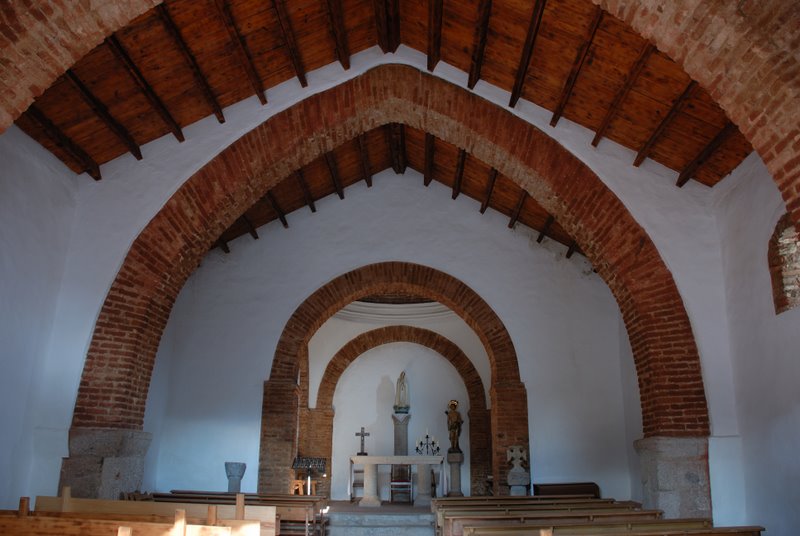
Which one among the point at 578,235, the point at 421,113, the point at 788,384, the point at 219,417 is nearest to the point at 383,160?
the point at 421,113

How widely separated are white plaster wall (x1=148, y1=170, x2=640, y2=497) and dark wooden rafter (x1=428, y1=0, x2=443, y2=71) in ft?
12.0

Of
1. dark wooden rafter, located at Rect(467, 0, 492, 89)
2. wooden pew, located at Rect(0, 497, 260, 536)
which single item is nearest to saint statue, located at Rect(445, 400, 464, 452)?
dark wooden rafter, located at Rect(467, 0, 492, 89)

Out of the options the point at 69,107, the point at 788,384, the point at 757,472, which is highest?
the point at 69,107

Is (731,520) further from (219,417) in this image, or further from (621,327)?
(219,417)

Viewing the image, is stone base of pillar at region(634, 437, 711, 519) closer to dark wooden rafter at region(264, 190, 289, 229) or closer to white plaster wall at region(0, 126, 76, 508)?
white plaster wall at region(0, 126, 76, 508)

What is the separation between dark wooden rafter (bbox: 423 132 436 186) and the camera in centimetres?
998

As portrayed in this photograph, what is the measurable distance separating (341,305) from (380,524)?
142 inches

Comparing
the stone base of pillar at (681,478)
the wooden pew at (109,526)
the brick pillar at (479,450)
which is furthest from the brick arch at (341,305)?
the wooden pew at (109,526)

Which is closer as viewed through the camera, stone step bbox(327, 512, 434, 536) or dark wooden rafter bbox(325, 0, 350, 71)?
dark wooden rafter bbox(325, 0, 350, 71)

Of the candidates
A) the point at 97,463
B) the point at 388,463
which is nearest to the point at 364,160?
the point at 388,463

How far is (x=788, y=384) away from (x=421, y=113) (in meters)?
5.12

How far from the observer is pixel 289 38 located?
7.31 meters

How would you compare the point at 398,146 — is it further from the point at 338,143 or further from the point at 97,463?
the point at 97,463

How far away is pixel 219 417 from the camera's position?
35.0 ft
